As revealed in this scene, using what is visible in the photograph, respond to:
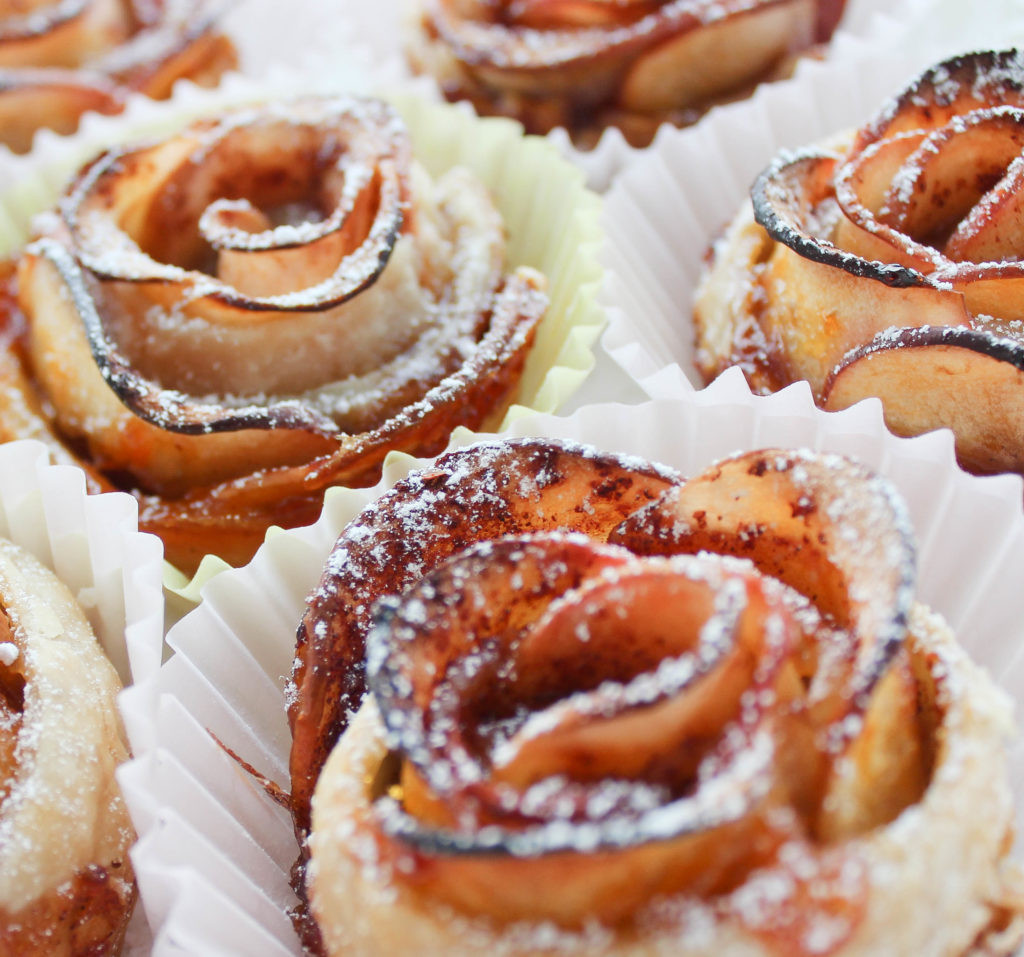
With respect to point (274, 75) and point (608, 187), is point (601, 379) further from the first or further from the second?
point (274, 75)

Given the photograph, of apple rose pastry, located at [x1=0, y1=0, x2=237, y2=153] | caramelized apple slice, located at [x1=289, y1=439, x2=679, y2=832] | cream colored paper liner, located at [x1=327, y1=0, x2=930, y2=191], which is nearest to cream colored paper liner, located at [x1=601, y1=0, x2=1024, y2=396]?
cream colored paper liner, located at [x1=327, y1=0, x2=930, y2=191]

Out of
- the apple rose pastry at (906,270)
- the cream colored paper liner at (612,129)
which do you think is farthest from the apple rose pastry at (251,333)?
the cream colored paper liner at (612,129)

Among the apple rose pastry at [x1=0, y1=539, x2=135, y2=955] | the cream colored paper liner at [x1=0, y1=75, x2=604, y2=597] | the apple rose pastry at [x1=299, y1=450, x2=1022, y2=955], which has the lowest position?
the apple rose pastry at [x1=0, y1=539, x2=135, y2=955]

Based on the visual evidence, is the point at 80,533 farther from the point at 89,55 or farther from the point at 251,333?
the point at 89,55

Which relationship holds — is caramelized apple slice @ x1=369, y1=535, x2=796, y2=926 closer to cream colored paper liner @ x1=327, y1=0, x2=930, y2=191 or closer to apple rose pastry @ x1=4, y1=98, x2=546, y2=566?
apple rose pastry @ x1=4, y1=98, x2=546, y2=566

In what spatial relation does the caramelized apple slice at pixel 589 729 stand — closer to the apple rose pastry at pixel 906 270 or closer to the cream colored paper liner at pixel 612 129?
the apple rose pastry at pixel 906 270

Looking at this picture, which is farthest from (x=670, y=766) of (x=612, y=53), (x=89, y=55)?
(x=89, y=55)

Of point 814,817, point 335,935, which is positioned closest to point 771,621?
point 814,817
